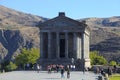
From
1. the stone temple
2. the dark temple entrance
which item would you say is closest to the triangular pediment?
the stone temple

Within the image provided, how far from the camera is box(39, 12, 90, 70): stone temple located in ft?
445

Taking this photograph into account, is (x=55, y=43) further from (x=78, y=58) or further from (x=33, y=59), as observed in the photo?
(x=33, y=59)

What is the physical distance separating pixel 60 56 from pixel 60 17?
1133 cm

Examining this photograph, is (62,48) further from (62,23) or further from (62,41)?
(62,23)

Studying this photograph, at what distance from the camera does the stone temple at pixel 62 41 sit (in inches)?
5340

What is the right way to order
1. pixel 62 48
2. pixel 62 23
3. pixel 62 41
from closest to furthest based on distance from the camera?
pixel 62 23 < pixel 62 41 < pixel 62 48

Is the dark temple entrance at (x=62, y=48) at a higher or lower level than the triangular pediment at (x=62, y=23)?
lower

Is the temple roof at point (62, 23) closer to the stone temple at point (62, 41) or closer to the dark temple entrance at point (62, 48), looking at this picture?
the stone temple at point (62, 41)

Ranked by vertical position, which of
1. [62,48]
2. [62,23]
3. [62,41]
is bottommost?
[62,48]

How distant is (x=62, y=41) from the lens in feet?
465

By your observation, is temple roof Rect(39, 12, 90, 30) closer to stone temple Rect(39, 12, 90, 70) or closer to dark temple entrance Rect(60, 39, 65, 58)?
stone temple Rect(39, 12, 90, 70)

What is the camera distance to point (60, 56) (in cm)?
13988

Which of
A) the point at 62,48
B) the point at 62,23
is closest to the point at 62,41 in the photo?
the point at 62,48

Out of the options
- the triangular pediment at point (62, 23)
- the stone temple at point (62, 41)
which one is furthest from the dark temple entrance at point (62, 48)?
the triangular pediment at point (62, 23)
